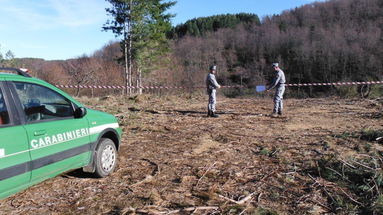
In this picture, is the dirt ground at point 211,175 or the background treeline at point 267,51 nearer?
the dirt ground at point 211,175

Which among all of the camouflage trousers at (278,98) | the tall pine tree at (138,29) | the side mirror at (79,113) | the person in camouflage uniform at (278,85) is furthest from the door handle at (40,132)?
the tall pine tree at (138,29)

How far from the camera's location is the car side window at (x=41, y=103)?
3.18 metres

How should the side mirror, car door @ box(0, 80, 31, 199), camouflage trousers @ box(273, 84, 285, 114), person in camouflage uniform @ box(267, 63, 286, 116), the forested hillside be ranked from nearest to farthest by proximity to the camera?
car door @ box(0, 80, 31, 199)
the side mirror
person in camouflage uniform @ box(267, 63, 286, 116)
camouflage trousers @ box(273, 84, 285, 114)
the forested hillside

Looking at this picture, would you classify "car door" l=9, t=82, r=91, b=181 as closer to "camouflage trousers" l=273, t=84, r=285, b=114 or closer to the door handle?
the door handle

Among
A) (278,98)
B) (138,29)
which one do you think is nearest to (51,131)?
(278,98)

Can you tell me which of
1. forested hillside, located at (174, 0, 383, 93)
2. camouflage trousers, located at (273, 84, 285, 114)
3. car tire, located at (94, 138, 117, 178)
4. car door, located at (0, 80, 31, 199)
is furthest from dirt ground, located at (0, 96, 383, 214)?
forested hillside, located at (174, 0, 383, 93)

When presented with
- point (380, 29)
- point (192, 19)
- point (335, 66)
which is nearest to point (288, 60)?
point (335, 66)

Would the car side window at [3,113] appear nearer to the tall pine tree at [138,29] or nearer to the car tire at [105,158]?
the car tire at [105,158]

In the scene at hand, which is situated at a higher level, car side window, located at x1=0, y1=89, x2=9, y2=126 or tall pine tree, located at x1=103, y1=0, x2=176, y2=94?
tall pine tree, located at x1=103, y1=0, x2=176, y2=94

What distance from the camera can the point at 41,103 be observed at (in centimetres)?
354

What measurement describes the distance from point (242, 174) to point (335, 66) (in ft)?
218

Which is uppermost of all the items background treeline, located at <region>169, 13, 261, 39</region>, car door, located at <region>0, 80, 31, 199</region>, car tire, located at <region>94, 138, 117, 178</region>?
background treeline, located at <region>169, 13, 261, 39</region>

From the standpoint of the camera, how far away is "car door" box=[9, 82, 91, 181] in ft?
10.2

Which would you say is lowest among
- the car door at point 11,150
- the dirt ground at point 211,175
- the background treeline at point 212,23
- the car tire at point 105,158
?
the dirt ground at point 211,175
